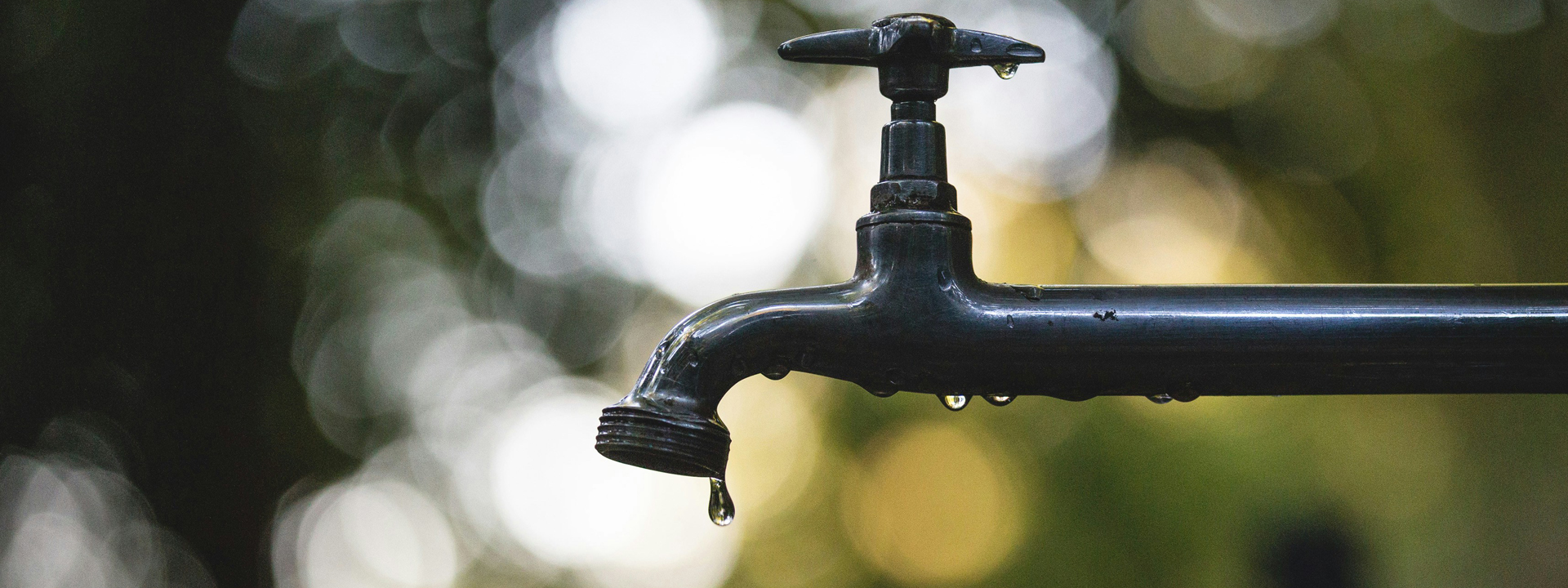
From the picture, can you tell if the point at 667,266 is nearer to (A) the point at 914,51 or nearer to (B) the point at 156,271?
(B) the point at 156,271

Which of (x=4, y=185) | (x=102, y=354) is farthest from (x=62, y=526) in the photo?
(x=4, y=185)

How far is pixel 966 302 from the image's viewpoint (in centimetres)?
42

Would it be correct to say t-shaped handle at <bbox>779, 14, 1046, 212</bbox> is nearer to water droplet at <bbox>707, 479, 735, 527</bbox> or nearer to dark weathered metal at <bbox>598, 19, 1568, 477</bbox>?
dark weathered metal at <bbox>598, 19, 1568, 477</bbox>

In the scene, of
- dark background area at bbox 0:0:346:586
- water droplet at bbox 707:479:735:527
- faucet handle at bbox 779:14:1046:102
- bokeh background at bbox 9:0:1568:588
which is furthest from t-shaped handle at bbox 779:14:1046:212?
dark background area at bbox 0:0:346:586

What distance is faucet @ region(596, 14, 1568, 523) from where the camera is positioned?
40 cm

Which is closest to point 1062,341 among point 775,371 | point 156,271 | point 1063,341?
point 1063,341

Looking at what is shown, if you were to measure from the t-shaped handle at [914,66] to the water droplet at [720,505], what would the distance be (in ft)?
0.40

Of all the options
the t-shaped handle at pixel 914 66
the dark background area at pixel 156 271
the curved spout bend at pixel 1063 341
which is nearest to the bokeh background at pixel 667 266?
the dark background area at pixel 156 271

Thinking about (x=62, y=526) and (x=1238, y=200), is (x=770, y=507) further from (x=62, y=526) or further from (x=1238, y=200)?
(x=62, y=526)

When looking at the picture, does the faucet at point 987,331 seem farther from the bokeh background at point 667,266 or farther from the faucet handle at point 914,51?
the bokeh background at point 667,266

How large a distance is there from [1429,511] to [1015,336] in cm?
107

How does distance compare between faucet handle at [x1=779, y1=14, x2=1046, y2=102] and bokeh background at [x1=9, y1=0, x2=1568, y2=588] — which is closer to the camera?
faucet handle at [x1=779, y1=14, x2=1046, y2=102]

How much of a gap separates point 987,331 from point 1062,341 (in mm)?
26

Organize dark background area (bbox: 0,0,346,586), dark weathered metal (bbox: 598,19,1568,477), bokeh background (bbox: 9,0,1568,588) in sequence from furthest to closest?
dark background area (bbox: 0,0,346,586) → bokeh background (bbox: 9,0,1568,588) → dark weathered metal (bbox: 598,19,1568,477)
